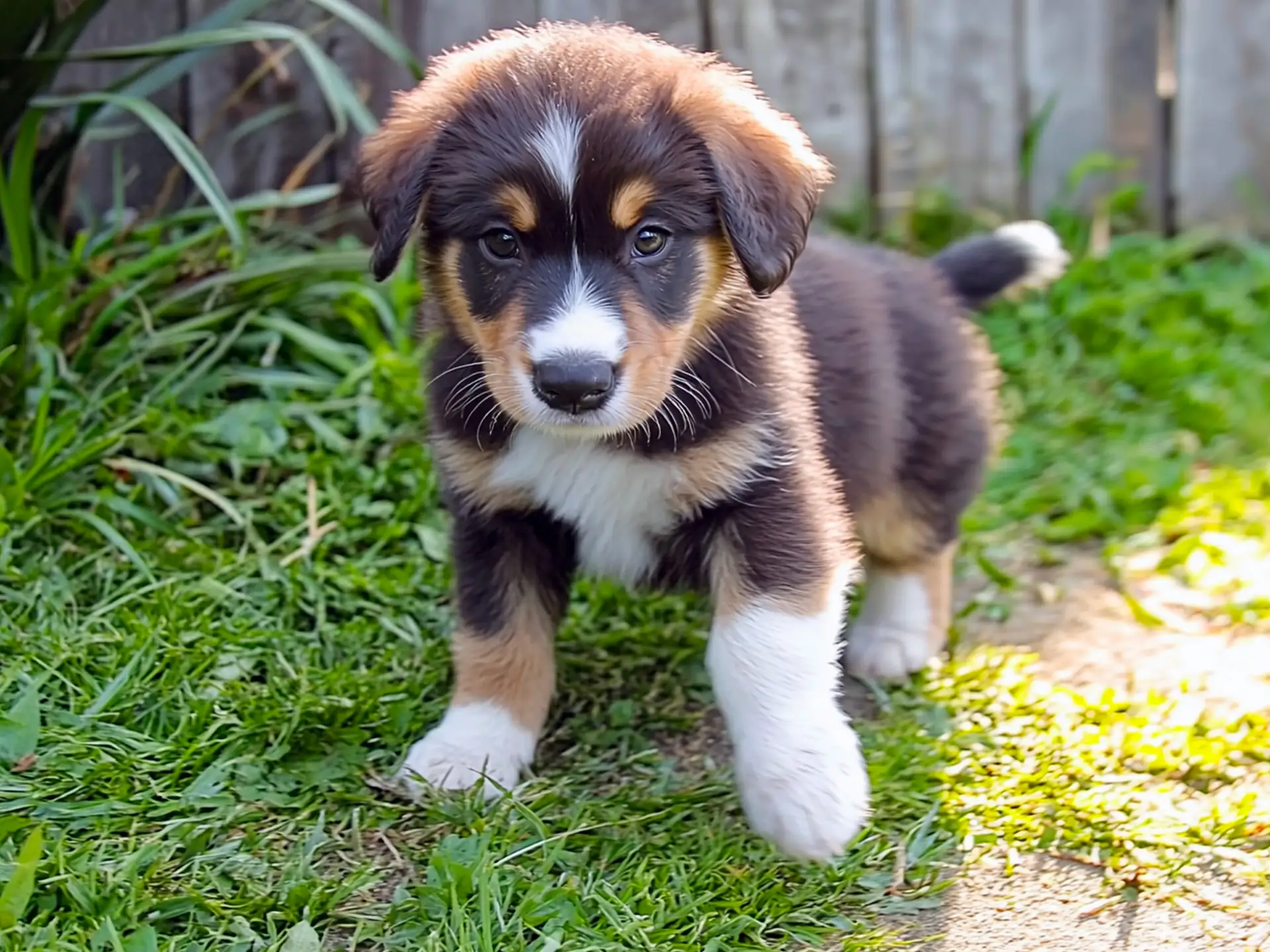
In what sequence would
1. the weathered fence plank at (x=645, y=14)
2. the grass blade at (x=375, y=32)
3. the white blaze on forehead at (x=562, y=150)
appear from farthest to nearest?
the weathered fence plank at (x=645, y=14), the grass blade at (x=375, y=32), the white blaze on forehead at (x=562, y=150)

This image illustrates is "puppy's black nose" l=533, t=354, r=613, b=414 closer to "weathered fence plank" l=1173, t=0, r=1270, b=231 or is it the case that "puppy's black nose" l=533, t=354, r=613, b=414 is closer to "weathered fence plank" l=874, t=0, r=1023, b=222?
"weathered fence plank" l=874, t=0, r=1023, b=222

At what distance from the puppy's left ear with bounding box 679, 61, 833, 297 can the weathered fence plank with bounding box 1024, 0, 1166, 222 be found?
9.23ft

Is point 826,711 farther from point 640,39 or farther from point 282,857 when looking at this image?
point 640,39

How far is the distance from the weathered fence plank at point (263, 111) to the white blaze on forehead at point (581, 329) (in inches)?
87.2

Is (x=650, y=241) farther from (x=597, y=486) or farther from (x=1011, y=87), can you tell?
(x=1011, y=87)

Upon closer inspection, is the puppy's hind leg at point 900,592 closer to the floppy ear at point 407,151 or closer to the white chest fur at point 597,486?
the white chest fur at point 597,486

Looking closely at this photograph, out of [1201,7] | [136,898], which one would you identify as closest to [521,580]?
[136,898]

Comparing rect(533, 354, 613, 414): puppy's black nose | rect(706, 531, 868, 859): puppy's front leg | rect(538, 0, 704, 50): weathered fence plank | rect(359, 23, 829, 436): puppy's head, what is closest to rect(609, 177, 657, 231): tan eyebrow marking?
rect(359, 23, 829, 436): puppy's head

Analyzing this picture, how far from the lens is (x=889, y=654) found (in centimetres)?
338

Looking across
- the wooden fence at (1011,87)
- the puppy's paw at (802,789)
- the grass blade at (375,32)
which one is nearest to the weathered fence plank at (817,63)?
the wooden fence at (1011,87)

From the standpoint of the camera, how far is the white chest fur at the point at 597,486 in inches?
110

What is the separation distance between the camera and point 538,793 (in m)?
2.87

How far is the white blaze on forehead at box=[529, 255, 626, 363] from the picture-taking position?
2.44 m

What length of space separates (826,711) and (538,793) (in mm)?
578
